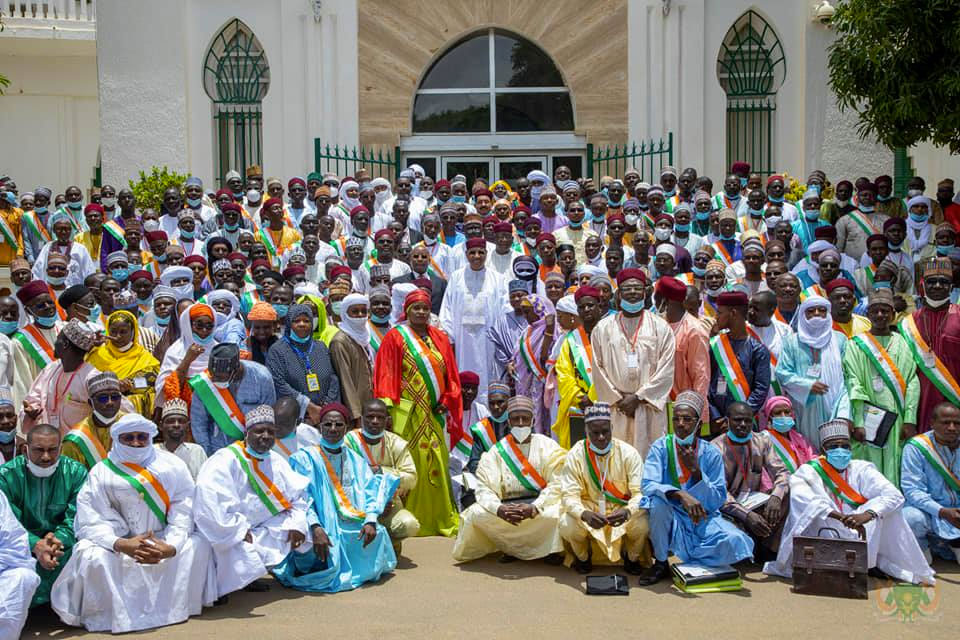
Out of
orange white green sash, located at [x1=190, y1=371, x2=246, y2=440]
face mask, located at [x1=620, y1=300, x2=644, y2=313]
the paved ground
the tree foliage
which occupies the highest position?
the tree foliage

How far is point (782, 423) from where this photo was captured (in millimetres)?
8570

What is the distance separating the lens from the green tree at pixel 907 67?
12.0 m

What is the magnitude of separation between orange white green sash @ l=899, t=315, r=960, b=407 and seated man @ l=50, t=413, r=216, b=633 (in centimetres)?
551

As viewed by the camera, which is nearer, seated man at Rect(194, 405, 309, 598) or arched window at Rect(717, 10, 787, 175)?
seated man at Rect(194, 405, 309, 598)

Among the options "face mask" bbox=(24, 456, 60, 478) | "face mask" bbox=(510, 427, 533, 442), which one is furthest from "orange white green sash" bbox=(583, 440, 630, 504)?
"face mask" bbox=(24, 456, 60, 478)

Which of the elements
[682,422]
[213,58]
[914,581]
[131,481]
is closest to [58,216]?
[213,58]

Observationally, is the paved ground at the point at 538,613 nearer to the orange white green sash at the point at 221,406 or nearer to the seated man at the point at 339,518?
Result: the seated man at the point at 339,518

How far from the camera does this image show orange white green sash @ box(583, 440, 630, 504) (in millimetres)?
8224

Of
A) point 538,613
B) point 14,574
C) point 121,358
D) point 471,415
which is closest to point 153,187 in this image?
point 471,415

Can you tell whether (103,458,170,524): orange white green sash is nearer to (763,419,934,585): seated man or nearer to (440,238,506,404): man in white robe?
(763,419,934,585): seated man

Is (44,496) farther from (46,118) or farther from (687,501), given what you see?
(46,118)

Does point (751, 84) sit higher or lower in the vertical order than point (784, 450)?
higher

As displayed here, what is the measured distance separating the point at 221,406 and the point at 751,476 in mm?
3780

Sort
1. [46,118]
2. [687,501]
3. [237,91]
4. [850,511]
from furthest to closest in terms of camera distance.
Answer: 1. [46,118]
2. [237,91]
3. [850,511]
4. [687,501]
